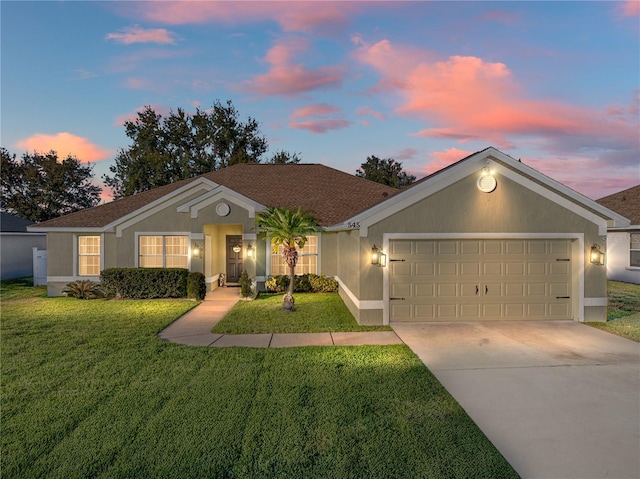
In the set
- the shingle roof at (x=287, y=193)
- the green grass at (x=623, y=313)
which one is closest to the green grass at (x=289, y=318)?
→ the shingle roof at (x=287, y=193)

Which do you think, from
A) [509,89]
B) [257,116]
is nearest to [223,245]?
[509,89]

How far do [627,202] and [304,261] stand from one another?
1941 centimetres

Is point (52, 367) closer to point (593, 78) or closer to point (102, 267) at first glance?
point (102, 267)

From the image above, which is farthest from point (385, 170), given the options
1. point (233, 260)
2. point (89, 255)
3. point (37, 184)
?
point (37, 184)

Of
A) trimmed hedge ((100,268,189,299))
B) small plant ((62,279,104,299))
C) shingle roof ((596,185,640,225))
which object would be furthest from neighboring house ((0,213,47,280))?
shingle roof ((596,185,640,225))

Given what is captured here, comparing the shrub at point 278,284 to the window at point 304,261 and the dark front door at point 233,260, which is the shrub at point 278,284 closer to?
the window at point 304,261

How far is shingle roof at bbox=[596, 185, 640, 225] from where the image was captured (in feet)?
60.8

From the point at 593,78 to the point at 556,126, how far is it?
13.8ft

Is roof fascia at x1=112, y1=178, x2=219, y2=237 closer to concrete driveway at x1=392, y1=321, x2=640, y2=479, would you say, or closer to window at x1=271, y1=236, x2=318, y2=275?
window at x1=271, y1=236, x2=318, y2=275

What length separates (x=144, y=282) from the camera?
Answer: 14.1 metres

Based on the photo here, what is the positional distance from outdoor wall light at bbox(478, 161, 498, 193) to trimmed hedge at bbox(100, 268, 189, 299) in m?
11.3

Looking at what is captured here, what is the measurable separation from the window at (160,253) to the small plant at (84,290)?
1.92m

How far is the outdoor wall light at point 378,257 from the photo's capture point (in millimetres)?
9836

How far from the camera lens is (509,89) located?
15102 millimetres
